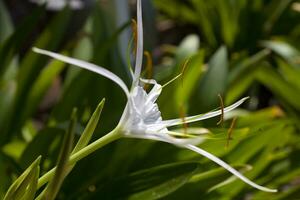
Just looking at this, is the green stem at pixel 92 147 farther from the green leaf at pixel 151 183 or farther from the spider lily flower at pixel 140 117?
the green leaf at pixel 151 183

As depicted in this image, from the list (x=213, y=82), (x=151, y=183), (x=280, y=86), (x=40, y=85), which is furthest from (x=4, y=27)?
(x=151, y=183)

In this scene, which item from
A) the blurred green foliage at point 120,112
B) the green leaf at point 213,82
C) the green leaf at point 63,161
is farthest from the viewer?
the green leaf at point 213,82

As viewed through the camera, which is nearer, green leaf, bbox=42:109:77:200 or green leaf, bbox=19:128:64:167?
green leaf, bbox=42:109:77:200

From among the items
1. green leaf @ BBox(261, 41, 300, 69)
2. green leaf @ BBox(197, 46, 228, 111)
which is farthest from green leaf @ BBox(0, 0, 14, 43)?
green leaf @ BBox(261, 41, 300, 69)

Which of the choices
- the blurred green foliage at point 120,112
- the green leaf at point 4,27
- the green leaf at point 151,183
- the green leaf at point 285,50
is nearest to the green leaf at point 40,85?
the blurred green foliage at point 120,112

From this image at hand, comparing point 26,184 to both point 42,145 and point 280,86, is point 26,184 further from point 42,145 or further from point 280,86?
point 280,86

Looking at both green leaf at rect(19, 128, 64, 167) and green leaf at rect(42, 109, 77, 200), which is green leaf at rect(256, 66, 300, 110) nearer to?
green leaf at rect(19, 128, 64, 167)

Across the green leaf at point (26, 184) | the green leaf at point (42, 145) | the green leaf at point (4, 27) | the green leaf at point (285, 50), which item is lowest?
the green leaf at point (285, 50)
